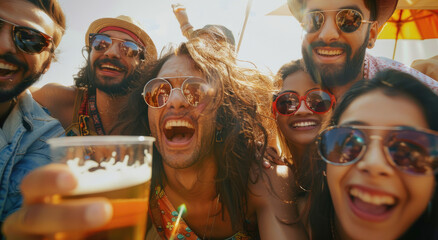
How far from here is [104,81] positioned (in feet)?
10.0

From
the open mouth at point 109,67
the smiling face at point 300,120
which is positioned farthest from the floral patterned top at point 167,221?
the open mouth at point 109,67

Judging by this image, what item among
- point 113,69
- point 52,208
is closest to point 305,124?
point 52,208

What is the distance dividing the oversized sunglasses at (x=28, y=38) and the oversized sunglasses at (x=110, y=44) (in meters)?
1.09

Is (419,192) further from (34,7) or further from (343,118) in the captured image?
(34,7)

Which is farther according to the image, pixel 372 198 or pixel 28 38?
pixel 28 38

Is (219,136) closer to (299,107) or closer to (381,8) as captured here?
(299,107)

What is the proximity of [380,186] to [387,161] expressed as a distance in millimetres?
124

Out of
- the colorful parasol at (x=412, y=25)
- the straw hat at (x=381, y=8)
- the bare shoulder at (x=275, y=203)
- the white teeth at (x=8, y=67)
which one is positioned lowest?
the bare shoulder at (x=275, y=203)

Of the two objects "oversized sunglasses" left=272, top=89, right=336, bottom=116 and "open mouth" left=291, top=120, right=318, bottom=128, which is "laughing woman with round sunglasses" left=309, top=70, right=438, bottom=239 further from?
"open mouth" left=291, top=120, right=318, bottom=128

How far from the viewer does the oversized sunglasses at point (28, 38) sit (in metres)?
1.86

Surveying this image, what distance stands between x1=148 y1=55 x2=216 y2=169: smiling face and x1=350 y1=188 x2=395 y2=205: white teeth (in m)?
1.16

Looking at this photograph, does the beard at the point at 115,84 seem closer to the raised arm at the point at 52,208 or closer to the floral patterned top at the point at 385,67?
the raised arm at the point at 52,208

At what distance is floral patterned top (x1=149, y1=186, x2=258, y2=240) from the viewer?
1953mm

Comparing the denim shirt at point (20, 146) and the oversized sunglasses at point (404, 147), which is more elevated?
the oversized sunglasses at point (404, 147)
